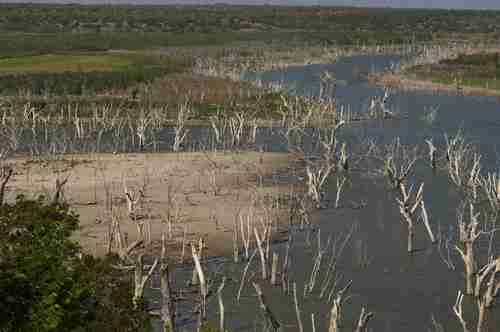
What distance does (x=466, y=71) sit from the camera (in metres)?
72.4

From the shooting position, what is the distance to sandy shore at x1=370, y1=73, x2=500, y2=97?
6368cm

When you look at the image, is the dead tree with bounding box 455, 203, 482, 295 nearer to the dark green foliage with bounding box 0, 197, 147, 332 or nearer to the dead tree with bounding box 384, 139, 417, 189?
the dead tree with bounding box 384, 139, 417, 189

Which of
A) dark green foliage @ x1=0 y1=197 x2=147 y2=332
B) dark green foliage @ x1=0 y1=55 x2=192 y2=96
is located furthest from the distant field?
dark green foliage @ x1=0 y1=197 x2=147 y2=332

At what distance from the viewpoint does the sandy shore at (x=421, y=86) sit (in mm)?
63684

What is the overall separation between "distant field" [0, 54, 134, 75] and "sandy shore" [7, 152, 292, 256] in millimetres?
29854

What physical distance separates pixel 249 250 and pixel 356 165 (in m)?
13.3

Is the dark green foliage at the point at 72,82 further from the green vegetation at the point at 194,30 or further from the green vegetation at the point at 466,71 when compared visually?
the green vegetation at the point at 466,71

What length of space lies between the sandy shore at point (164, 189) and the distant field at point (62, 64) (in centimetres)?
2985

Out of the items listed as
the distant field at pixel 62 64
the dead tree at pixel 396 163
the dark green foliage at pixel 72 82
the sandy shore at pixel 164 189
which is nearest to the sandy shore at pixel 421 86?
the dark green foliage at pixel 72 82

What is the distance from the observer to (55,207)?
20.2 m

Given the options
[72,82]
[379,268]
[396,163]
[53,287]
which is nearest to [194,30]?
[72,82]

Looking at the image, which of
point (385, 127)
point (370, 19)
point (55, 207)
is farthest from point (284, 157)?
point (370, 19)

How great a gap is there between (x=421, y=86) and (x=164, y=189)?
37956 mm

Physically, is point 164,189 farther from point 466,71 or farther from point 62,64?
point 466,71
